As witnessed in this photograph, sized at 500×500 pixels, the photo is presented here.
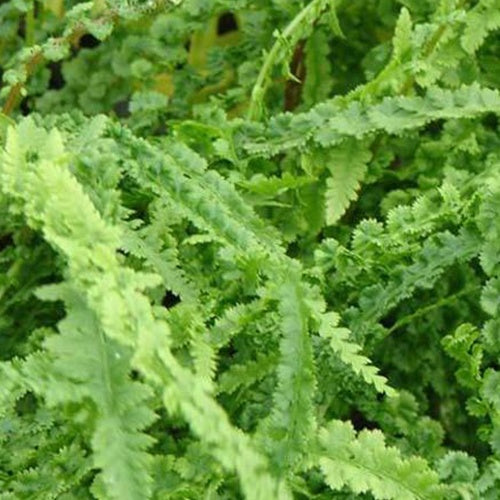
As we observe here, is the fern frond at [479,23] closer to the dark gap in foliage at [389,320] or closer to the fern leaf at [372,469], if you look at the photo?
the dark gap in foliage at [389,320]

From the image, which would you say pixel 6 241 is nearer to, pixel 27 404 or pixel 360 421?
pixel 27 404

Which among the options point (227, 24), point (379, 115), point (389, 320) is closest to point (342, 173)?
point (379, 115)

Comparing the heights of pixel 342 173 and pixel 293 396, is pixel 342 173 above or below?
above

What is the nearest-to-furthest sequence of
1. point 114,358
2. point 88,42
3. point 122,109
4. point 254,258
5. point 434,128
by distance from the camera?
point 114,358, point 254,258, point 434,128, point 122,109, point 88,42

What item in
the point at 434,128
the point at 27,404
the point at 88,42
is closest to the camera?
the point at 27,404

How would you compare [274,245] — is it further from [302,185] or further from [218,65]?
[218,65]

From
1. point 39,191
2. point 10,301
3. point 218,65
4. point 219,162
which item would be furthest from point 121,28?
point 39,191
